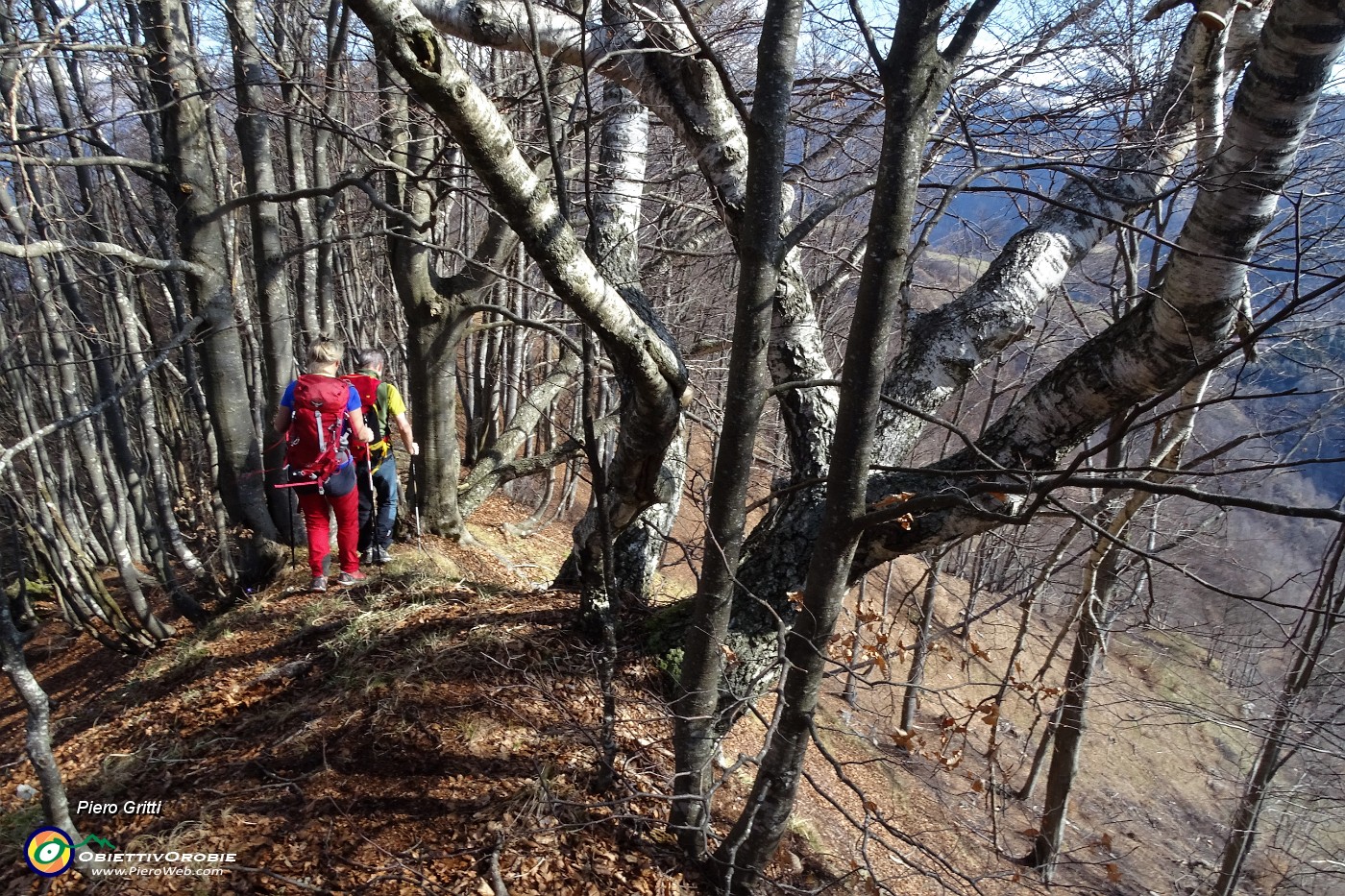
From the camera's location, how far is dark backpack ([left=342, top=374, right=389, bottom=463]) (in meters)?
4.99

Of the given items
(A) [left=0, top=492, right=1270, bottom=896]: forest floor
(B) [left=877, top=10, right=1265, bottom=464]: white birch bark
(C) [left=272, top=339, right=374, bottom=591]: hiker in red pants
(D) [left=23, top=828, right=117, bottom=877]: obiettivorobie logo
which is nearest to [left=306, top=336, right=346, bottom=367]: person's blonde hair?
(C) [left=272, top=339, right=374, bottom=591]: hiker in red pants

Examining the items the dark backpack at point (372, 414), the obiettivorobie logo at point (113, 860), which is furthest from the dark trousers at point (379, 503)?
the obiettivorobie logo at point (113, 860)

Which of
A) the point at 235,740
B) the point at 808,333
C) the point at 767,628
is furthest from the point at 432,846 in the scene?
the point at 808,333

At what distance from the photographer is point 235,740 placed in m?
3.49

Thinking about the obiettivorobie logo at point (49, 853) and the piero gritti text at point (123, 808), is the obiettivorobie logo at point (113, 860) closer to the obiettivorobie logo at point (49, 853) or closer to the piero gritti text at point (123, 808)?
the obiettivorobie logo at point (49, 853)

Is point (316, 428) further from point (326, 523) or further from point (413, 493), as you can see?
point (413, 493)

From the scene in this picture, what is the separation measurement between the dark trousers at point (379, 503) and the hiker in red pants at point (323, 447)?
1.10 feet

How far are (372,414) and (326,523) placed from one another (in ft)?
2.80

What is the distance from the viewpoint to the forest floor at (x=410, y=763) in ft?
8.52

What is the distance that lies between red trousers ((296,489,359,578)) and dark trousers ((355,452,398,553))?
0.91ft

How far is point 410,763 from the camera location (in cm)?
306

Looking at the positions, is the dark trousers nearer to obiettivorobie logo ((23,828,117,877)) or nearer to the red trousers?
the red trousers

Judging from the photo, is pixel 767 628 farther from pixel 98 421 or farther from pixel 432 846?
pixel 98 421

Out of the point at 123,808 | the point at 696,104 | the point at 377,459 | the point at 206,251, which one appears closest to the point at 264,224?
the point at 206,251
